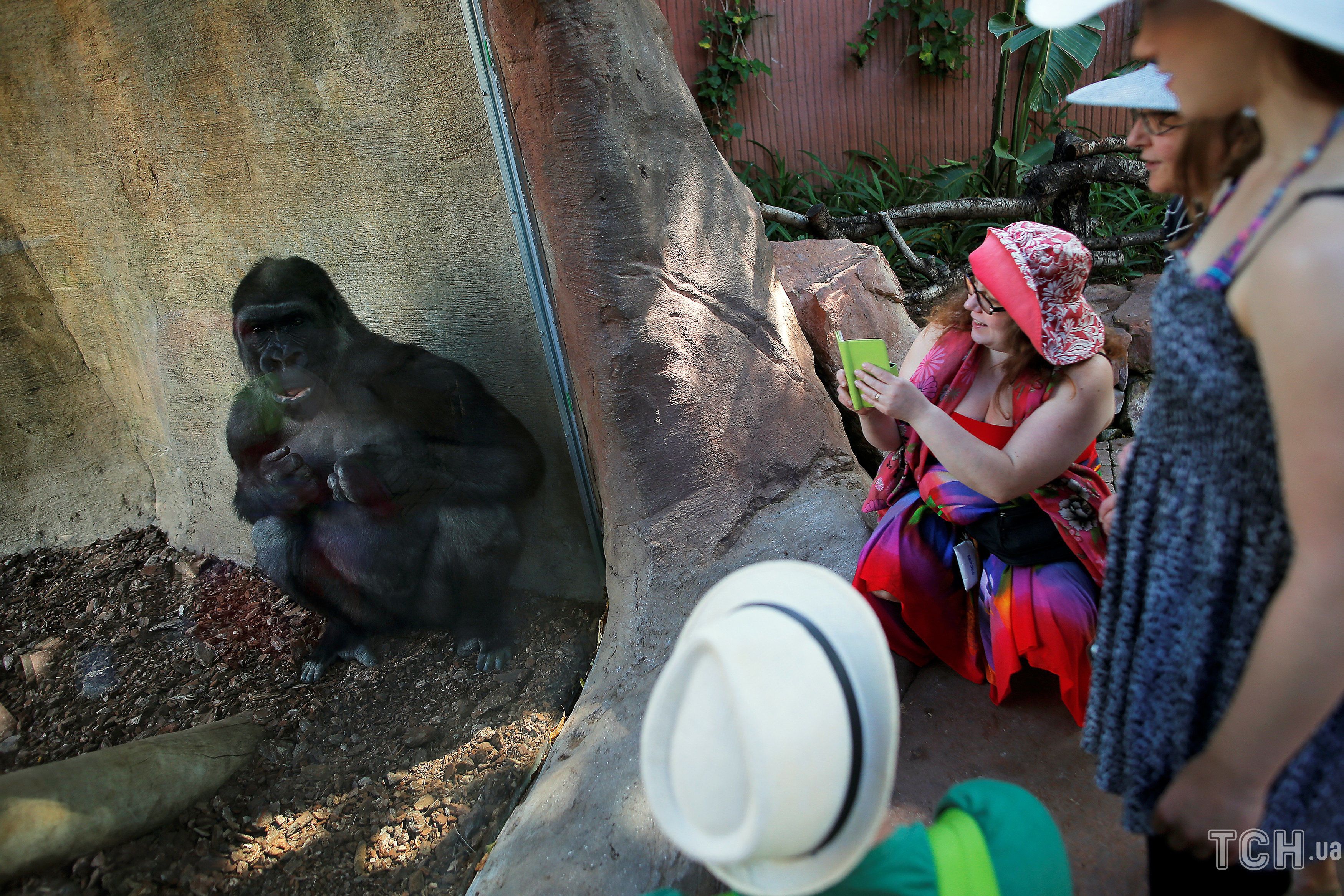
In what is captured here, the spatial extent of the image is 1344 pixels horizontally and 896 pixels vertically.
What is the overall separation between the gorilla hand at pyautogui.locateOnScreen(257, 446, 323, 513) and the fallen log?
67 centimetres

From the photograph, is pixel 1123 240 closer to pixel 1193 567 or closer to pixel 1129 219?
pixel 1129 219

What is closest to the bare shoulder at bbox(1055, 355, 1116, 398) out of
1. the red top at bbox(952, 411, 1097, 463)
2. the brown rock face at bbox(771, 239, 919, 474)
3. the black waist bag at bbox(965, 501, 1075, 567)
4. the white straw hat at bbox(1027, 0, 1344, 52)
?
the red top at bbox(952, 411, 1097, 463)

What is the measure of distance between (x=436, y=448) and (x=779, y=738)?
1.85 meters

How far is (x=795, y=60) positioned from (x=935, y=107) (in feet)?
4.21

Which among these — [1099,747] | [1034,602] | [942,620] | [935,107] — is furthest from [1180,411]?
[935,107]

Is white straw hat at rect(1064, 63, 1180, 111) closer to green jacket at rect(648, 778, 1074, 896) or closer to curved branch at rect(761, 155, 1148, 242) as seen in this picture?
green jacket at rect(648, 778, 1074, 896)

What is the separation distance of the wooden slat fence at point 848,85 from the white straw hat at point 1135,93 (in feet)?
15.2

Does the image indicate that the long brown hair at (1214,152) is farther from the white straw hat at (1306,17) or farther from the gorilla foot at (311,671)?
the gorilla foot at (311,671)

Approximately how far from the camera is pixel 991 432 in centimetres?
181

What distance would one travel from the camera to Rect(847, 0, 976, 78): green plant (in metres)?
5.64

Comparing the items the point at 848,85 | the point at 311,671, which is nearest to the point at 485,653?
the point at 311,671

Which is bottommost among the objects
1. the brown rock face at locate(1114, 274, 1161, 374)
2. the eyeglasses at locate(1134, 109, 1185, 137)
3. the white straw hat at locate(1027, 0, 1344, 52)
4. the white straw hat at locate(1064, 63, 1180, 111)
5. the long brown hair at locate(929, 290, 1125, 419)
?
the brown rock face at locate(1114, 274, 1161, 374)

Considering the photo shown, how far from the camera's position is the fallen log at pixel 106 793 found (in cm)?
126

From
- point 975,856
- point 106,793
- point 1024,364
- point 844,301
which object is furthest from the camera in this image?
point 844,301
